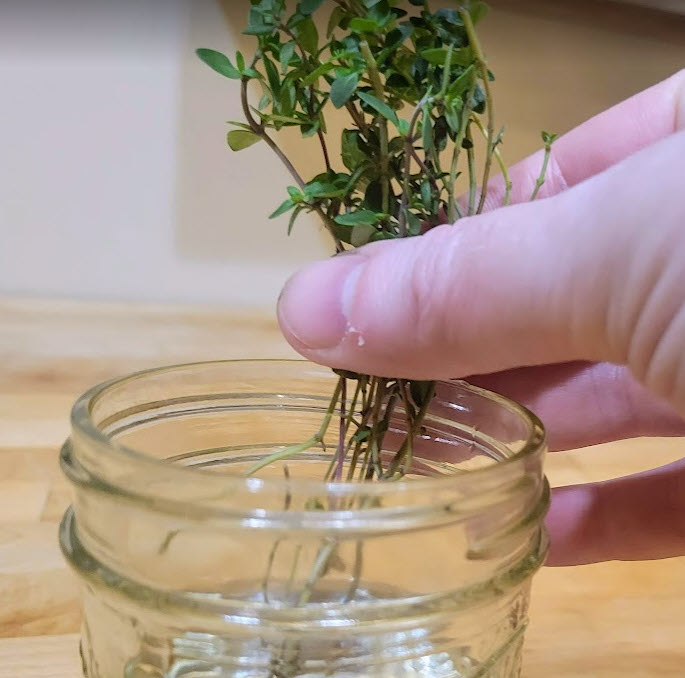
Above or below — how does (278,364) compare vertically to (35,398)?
above

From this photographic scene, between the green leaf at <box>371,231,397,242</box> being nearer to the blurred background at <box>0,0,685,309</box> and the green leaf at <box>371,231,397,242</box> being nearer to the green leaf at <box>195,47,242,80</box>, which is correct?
the green leaf at <box>195,47,242,80</box>

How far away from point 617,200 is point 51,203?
0.73 meters

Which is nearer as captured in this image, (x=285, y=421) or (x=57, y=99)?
(x=285, y=421)

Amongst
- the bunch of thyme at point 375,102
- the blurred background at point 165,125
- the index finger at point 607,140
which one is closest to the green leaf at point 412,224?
the bunch of thyme at point 375,102

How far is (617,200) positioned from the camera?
240 mm

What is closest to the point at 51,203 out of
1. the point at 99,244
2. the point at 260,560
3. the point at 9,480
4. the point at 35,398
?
the point at 99,244

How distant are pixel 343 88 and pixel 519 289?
0.08m

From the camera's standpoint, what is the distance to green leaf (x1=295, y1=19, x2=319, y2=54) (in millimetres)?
273

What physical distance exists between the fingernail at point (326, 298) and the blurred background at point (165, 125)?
53 centimetres

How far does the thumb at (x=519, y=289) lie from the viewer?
241 mm

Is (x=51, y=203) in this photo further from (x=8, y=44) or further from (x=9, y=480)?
(x=9, y=480)

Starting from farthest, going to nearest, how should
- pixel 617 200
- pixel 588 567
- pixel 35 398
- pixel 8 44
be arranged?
pixel 8 44 → pixel 35 398 → pixel 588 567 → pixel 617 200

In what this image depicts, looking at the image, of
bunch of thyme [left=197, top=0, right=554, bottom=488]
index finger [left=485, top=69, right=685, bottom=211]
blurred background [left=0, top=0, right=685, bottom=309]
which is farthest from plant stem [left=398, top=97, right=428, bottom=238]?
blurred background [left=0, top=0, right=685, bottom=309]

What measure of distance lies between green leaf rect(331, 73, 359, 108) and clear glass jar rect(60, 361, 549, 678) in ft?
0.38
